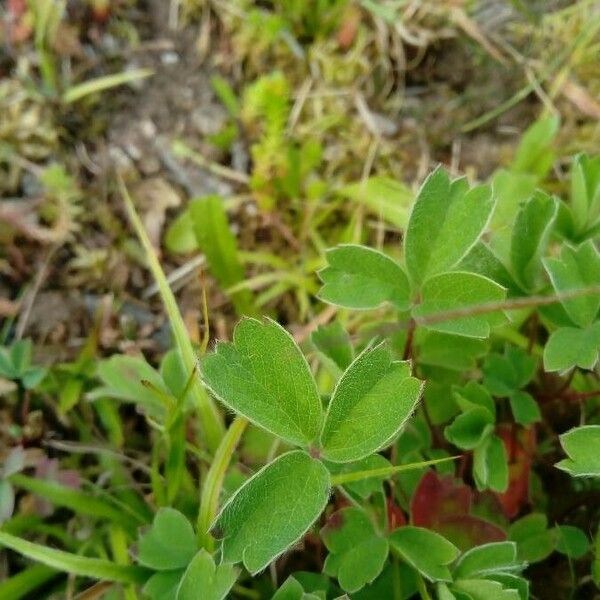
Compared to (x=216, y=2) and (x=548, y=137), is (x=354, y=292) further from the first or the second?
(x=216, y=2)

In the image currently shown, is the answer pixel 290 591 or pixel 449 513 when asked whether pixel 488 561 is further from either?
pixel 290 591

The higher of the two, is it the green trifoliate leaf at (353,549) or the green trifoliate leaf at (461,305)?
the green trifoliate leaf at (461,305)

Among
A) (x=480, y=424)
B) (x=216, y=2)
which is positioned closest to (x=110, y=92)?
(x=216, y=2)

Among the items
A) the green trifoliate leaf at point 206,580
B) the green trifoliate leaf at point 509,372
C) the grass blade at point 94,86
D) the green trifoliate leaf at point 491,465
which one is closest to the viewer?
the green trifoliate leaf at point 206,580

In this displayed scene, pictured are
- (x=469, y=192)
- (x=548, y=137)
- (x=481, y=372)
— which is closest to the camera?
(x=469, y=192)

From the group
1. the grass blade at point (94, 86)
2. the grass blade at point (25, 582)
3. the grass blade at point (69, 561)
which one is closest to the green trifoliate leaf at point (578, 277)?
the grass blade at point (69, 561)

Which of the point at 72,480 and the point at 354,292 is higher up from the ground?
the point at 354,292

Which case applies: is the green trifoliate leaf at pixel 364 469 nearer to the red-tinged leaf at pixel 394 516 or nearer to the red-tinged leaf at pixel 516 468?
the red-tinged leaf at pixel 394 516
